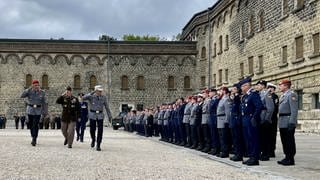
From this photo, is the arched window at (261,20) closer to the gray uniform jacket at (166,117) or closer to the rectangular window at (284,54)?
the rectangular window at (284,54)

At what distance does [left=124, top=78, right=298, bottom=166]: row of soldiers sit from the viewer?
40.5 ft

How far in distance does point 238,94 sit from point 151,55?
42.4 meters

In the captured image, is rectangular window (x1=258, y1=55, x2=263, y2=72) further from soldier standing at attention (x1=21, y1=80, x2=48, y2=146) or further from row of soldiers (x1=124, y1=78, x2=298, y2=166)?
soldier standing at attention (x1=21, y1=80, x2=48, y2=146)

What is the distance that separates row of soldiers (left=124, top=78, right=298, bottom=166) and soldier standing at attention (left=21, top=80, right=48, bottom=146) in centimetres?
469

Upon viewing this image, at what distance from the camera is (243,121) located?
1282 centimetres

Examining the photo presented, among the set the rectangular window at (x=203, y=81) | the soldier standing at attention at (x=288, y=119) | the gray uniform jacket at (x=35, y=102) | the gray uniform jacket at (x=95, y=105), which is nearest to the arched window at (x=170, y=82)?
the rectangular window at (x=203, y=81)

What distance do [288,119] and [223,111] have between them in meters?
2.40

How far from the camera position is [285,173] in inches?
415

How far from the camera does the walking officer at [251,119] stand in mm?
12469

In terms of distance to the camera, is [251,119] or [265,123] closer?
[251,119]

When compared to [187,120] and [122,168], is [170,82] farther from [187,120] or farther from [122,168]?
[122,168]

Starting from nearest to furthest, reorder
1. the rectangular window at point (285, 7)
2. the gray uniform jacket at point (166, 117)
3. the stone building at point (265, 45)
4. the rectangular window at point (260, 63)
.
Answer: the gray uniform jacket at point (166, 117), the stone building at point (265, 45), the rectangular window at point (285, 7), the rectangular window at point (260, 63)

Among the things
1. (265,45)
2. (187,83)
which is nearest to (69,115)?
(265,45)

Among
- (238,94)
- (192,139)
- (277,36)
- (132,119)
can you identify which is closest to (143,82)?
(132,119)
